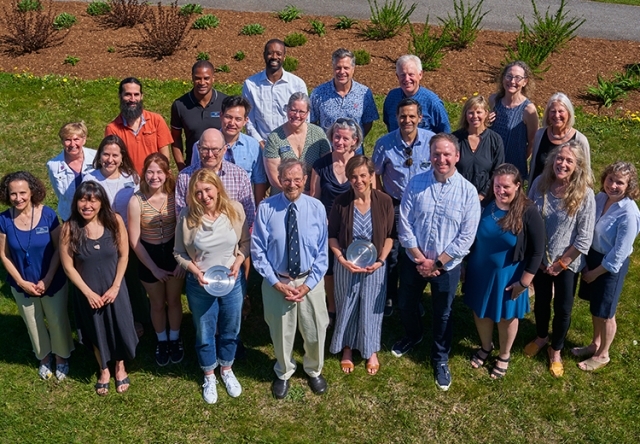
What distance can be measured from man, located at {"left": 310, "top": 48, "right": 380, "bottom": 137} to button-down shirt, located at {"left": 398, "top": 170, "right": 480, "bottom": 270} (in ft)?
6.19

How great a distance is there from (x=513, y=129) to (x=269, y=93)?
2.85 m

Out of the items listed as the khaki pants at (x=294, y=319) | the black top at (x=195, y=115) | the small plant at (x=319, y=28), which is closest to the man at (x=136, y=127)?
the black top at (x=195, y=115)

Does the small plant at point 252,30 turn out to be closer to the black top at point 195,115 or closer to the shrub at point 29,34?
the shrub at point 29,34

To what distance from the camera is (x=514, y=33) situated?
13523mm

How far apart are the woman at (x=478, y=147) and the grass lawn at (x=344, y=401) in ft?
5.42

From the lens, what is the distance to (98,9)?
1415 cm

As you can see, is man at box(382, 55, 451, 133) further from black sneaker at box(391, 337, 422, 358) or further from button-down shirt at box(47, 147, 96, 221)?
button-down shirt at box(47, 147, 96, 221)

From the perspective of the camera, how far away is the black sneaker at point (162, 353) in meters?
6.11

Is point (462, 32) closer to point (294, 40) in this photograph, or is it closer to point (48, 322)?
point (294, 40)

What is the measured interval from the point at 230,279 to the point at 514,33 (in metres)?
10.7

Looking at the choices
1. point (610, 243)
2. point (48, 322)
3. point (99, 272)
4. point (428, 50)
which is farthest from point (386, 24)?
point (48, 322)

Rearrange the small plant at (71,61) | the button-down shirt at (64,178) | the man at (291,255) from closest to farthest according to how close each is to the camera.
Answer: the man at (291,255) < the button-down shirt at (64,178) < the small plant at (71,61)

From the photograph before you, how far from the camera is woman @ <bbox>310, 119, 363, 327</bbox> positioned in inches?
224

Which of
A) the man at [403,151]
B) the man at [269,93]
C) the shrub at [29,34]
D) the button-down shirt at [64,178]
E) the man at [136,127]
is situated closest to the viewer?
the man at [403,151]
